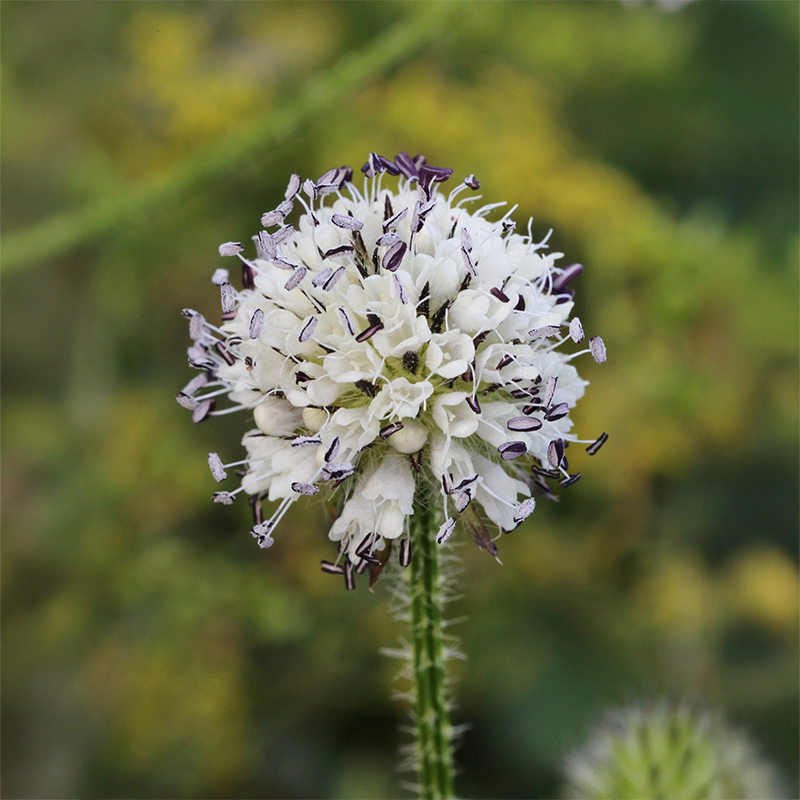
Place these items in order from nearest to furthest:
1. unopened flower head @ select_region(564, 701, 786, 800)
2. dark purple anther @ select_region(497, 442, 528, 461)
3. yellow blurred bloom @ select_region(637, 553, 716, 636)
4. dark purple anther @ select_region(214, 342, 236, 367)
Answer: dark purple anther @ select_region(497, 442, 528, 461)
dark purple anther @ select_region(214, 342, 236, 367)
unopened flower head @ select_region(564, 701, 786, 800)
yellow blurred bloom @ select_region(637, 553, 716, 636)

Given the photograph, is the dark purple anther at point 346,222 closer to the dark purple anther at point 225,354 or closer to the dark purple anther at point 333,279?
the dark purple anther at point 333,279

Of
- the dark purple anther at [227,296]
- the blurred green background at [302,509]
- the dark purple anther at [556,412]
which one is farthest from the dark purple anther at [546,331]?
the blurred green background at [302,509]

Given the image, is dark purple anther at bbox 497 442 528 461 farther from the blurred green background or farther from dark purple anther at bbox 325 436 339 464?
the blurred green background

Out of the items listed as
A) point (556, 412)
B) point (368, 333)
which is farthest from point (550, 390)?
point (368, 333)

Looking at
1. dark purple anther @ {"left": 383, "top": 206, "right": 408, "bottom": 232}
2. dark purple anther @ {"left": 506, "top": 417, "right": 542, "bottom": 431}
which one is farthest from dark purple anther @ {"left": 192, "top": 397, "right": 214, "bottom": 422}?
dark purple anther @ {"left": 506, "top": 417, "right": 542, "bottom": 431}

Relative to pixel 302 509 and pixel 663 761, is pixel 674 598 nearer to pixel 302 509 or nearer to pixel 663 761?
pixel 663 761

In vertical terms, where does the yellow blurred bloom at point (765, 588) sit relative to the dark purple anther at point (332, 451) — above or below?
above
